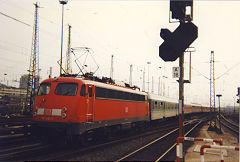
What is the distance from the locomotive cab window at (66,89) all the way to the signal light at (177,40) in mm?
5848

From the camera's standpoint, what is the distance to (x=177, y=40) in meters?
5.40

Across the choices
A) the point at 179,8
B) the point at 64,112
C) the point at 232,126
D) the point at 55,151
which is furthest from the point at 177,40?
the point at 232,126

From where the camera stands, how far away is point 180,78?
589cm

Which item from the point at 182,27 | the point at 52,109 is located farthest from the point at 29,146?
the point at 182,27

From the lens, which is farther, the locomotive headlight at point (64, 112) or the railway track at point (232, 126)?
the railway track at point (232, 126)

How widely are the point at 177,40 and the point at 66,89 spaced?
6.60 metres

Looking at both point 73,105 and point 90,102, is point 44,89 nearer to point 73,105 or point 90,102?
point 73,105

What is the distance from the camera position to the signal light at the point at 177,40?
529 centimetres

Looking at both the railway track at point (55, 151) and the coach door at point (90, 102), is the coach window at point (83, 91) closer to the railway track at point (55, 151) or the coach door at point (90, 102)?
the coach door at point (90, 102)

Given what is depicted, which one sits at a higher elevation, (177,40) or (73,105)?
(177,40)

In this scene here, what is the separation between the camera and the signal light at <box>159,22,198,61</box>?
17.4 ft

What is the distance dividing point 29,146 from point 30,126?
3.61 ft

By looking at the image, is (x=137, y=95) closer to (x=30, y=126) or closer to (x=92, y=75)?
(x=92, y=75)

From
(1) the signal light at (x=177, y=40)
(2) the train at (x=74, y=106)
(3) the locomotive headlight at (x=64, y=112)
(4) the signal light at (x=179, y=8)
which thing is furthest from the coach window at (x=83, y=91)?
(4) the signal light at (x=179, y=8)
